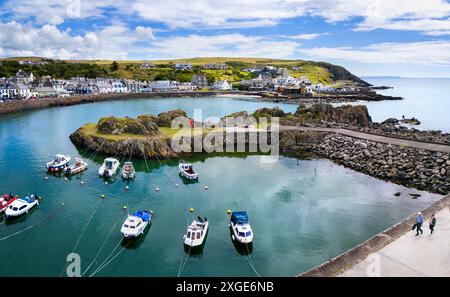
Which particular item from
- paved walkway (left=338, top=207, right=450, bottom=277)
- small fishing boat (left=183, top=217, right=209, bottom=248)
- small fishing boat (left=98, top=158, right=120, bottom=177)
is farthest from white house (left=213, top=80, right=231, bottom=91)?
paved walkway (left=338, top=207, right=450, bottom=277)

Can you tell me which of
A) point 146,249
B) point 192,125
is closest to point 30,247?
point 146,249

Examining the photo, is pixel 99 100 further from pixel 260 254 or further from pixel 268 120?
pixel 260 254

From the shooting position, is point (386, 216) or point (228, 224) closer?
point (228, 224)

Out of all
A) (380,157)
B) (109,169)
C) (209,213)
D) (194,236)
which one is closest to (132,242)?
(194,236)

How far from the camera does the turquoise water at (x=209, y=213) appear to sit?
20.6 meters

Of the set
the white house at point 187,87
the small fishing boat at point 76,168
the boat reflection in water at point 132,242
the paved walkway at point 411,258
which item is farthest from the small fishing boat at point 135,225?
the white house at point 187,87

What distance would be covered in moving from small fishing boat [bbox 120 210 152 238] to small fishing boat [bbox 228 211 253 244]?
583 cm

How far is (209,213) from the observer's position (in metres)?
27.1

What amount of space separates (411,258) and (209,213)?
47.1 feet

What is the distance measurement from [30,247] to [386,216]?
24226 millimetres

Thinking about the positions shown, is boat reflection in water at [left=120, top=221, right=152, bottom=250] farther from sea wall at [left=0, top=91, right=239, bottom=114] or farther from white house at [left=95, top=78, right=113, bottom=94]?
white house at [left=95, top=78, right=113, bottom=94]

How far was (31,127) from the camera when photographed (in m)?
64.3

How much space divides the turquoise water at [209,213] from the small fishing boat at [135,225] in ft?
2.12
